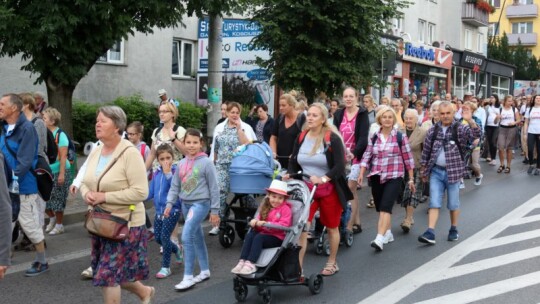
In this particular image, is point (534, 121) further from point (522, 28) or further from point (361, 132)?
point (522, 28)

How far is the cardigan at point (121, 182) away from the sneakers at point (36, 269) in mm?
2434

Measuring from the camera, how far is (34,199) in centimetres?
740

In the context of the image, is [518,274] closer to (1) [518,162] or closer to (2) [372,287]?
(2) [372,287]

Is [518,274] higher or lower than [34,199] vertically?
lower

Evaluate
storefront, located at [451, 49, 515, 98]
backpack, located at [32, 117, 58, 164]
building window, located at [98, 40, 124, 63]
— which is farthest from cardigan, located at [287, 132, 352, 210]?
storefront, located at [451, 49, 515, 98]

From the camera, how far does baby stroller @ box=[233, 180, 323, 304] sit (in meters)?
6.21

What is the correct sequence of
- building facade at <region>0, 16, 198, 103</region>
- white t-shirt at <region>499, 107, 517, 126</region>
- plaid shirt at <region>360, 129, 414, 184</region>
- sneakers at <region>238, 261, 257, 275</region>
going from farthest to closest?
building facade at <region>0, 16, 198, 103</region> < white t-shirt at <region>499, 107, 517, 126</region> < plaid shirt at <region>360, 129, 414, 184</region> < sneakers at <region>238, 261, 257, 275</region>

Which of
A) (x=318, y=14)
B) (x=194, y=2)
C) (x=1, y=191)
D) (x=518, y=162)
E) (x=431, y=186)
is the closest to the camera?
(x=1, y=191)

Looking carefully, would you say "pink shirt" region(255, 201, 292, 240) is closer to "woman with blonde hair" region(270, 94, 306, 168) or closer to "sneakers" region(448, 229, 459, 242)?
"woman with blonde hair" region(270, 94, 306, 168)

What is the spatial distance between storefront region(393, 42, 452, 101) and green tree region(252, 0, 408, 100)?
16.6 meters

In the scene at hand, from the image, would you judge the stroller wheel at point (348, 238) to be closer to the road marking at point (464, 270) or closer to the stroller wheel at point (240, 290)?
the road marking at point (464, 270)

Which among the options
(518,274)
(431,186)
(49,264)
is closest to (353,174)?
(431,186)

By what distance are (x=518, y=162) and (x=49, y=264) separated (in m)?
15.2

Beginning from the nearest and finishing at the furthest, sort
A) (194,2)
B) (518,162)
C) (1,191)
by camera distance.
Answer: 1. (1,191)
2. (194,2)
3. (518,162)
